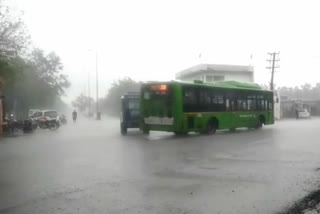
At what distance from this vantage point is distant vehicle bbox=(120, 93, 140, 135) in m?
28.2

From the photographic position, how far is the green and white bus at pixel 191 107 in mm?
23188

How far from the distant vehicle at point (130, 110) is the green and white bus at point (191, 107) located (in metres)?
3.53

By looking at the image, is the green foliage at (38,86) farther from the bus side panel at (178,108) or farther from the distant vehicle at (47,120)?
the bus side panel at (178,108)

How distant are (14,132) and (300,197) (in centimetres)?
2860

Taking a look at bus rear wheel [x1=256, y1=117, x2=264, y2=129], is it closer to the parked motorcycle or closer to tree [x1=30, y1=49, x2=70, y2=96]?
the parked motorcycle

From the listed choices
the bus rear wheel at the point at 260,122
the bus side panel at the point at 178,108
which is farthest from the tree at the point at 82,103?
the bus side panel at the point at 178,108

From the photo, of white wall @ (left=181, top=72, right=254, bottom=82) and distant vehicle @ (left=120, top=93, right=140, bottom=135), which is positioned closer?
distant vehicle @ (left=120, top=93, right=140, bottom=135)

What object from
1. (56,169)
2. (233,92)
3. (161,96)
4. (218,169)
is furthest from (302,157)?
(233,92)

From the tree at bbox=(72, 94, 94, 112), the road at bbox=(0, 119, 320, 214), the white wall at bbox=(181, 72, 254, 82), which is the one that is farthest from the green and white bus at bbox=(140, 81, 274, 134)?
the tree at bbox=(72, 94, 94, 112)

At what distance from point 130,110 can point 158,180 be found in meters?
18.2

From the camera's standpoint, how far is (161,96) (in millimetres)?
23547

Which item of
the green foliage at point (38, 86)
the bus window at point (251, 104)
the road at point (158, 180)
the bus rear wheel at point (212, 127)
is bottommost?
the road at point (158, 180)

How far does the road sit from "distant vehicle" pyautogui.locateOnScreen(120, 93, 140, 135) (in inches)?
448

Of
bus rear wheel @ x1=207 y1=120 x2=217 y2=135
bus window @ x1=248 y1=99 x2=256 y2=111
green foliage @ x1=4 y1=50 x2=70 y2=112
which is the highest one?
green foliage @ x1=4 y1=50 x2=70 y2=112
